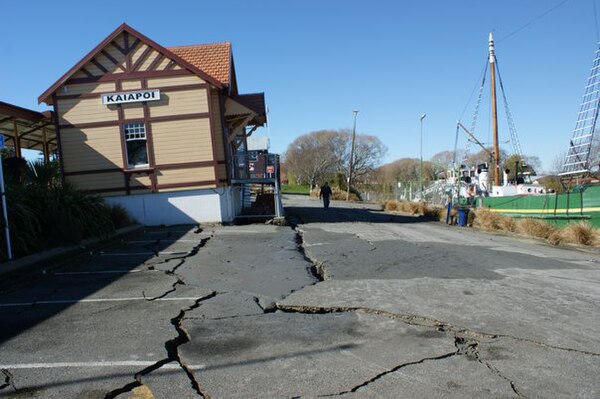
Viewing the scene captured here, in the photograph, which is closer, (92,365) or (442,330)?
(92,365)

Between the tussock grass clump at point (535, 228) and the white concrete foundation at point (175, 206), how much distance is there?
467 inches

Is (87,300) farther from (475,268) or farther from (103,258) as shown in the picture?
(475,268)

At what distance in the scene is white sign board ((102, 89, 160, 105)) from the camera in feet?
57.0

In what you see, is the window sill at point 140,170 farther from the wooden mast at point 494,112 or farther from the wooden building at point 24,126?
Result: the wooden mast at point 494,112

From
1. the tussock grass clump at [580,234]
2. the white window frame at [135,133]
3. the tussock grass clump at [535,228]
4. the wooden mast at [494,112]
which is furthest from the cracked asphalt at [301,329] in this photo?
the wooden mast at [494,112]

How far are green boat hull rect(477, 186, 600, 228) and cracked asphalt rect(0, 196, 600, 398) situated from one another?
8.62m

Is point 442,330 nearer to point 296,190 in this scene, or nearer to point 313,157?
point 296,190

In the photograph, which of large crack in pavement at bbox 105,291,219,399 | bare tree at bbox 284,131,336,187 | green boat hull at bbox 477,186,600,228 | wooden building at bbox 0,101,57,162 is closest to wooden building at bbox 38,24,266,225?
wooden building at bbox 0,101,57,162

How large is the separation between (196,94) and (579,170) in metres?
17.9

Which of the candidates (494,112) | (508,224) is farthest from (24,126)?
(494,112)

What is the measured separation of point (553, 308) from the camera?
6.16m

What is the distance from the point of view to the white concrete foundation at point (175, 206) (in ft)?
57.6

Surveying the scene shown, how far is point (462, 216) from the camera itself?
21828 mm

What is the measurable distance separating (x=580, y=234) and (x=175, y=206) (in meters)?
14.6
